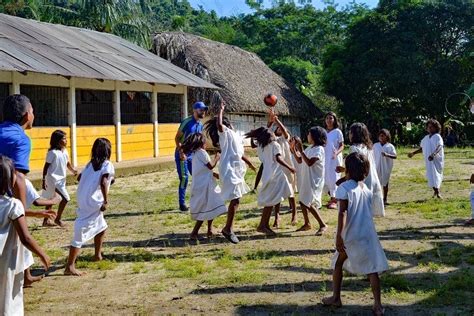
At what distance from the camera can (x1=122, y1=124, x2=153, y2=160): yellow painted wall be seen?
18234mm

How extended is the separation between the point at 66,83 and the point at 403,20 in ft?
64.8

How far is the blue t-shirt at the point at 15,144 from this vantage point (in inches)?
201

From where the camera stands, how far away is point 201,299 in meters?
5.36

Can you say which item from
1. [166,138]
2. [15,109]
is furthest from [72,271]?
[166,138]

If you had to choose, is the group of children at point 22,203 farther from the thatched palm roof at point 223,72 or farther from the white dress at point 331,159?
the thatched palm roof at point 223,72

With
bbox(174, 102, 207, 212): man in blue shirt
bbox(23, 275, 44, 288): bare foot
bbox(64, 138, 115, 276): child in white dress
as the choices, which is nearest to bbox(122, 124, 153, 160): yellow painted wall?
bbox(174, 102, 207, 212): man in blue shirt

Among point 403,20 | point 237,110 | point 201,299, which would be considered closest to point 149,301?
point 201,299

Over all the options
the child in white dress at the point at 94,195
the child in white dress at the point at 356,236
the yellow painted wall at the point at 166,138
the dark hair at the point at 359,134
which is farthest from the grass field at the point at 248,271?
the yellow painted wall at the point at 166,138

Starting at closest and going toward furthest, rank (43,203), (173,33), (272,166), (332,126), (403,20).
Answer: (43,203)
(272,166)
(332,126)
(173,33)
(403,20)

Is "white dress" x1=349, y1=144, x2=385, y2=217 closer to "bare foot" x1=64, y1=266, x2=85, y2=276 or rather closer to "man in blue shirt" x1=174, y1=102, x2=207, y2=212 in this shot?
"man in blue shirt" x1=174, y1=102, x2=207, y2=212

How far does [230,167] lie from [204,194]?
0.46 m

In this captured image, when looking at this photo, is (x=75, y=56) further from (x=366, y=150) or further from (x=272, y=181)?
(x=366, y=150)

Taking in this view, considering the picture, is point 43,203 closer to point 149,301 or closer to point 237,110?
point 149,301

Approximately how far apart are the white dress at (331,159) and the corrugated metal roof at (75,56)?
6515 mm
